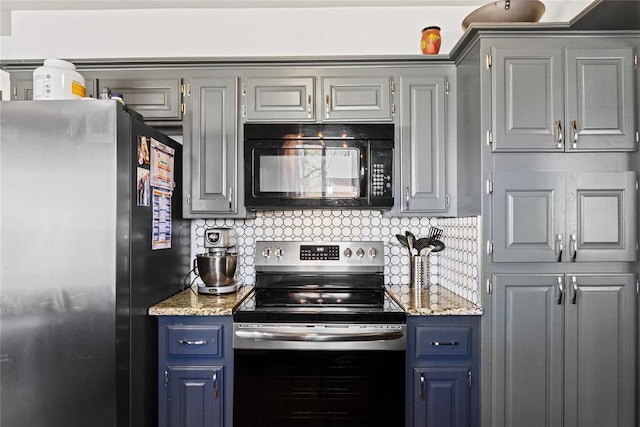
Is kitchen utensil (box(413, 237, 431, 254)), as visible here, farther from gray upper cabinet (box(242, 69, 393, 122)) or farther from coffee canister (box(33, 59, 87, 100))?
coffee canister (box(33, 59, 87, 100))

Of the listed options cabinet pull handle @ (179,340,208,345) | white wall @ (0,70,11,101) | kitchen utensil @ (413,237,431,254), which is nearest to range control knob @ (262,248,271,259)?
cabinet pull handle @ (179,340,208,345)

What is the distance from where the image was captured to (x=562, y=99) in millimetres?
1821

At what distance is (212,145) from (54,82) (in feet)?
2.62

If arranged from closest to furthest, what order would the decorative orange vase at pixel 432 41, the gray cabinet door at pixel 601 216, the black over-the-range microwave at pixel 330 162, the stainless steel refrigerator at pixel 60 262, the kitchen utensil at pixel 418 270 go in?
the stainless steel refrigerator at pixel 60 262 → the gray cabinet door at pixel 601 216 → the black over-the-range microwave at pixel 330 162 → the decorative orange vase at pixel 432 41 → the kitchen utensil at pixel 418 270

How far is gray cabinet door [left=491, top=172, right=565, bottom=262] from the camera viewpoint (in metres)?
1.78

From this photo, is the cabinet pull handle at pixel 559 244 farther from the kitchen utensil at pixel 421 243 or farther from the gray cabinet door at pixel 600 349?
the kitchen utensil at pixel 421 243

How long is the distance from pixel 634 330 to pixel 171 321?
7.41 feet

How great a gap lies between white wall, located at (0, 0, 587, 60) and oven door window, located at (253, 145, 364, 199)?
0.81 m

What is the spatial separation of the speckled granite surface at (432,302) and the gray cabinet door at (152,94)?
5.51ft

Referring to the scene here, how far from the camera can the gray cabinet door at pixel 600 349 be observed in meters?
1.80

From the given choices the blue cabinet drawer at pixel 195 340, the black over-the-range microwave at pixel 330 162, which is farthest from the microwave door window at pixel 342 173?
the blue cabinet drawer at pixel 195 340

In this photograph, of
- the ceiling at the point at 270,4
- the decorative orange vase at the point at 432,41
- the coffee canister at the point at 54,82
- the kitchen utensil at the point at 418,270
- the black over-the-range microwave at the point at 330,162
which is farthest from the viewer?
the ceiling at the point at 270,4

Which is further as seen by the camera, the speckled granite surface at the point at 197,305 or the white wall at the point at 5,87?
the white wall at the point at 5,87

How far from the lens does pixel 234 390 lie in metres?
1.85
